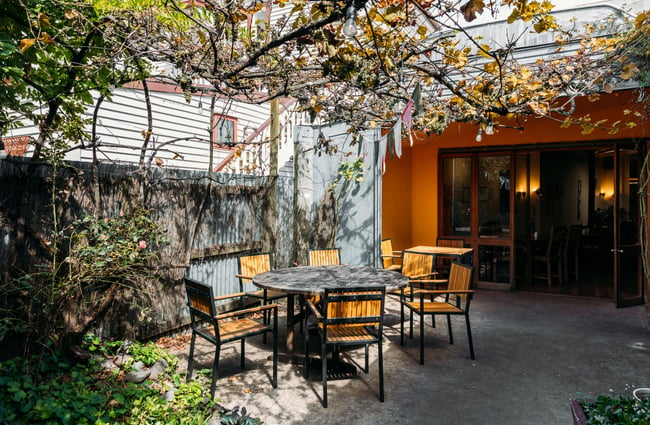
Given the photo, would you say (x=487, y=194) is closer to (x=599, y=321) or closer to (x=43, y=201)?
(x=599, y=321)

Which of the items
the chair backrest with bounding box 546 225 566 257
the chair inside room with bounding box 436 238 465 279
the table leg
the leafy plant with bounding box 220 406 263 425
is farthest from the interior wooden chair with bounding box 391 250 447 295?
the chair backrest with bounding box 546 225 566 257

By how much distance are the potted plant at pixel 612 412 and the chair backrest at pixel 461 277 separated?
2.01 metres

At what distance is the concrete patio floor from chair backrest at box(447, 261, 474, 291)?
74 centimetres

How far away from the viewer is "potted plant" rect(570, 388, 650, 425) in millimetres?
1946

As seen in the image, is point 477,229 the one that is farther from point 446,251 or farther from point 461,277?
point 461,277

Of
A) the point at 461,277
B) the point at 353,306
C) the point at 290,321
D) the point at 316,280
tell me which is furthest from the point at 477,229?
the point at 353,306

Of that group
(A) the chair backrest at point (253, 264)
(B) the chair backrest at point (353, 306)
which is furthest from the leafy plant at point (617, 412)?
(A) the chair backrest at point (253, 264)

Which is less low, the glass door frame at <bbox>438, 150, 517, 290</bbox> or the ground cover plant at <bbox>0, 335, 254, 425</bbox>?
the glass door frame at <bbox>438, 150, 517, 290</bbox>

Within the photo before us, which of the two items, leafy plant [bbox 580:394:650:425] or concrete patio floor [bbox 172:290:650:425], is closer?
leafy plant [bbox 580:394:650:425]

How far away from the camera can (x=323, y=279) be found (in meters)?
4.22

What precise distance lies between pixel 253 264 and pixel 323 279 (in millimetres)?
1279

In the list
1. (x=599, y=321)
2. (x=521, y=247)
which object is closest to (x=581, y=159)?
(x=521, y=247)

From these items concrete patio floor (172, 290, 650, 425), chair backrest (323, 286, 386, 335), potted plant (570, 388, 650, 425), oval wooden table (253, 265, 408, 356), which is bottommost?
concrete patio floor (172, 290, 650, 425)

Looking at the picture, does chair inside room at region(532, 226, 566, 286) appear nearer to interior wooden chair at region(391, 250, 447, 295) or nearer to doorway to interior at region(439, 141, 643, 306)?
doorway to interior at region(439, 141, 643, 306)
